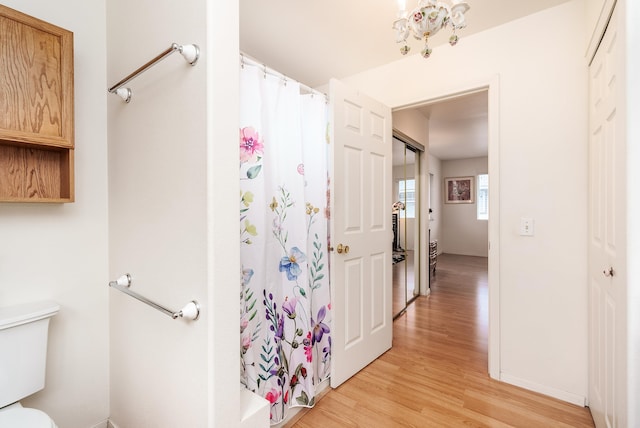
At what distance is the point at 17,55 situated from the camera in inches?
44.4

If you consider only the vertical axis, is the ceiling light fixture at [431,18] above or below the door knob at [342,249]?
above

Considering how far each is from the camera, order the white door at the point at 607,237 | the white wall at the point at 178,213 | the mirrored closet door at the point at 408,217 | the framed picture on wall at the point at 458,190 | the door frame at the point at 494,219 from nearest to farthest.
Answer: the white wall at the point at 178,213 → the white door at the point at 607,237 → the door frame at the point at 494,219 → the mirrored closet door at the point at 408,217 → the framed picture on wall at the point at 458,190

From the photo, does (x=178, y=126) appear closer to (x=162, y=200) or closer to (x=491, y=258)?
(x=162, y=200)

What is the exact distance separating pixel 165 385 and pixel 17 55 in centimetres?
147

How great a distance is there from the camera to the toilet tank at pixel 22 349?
1.08 metres

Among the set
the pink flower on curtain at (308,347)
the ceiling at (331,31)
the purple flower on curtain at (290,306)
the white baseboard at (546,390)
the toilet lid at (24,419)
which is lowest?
the white baseboard at (546,390)

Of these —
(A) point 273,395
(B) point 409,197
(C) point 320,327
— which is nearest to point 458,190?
(B) point 409,197

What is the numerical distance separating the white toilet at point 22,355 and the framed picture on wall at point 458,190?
742cm

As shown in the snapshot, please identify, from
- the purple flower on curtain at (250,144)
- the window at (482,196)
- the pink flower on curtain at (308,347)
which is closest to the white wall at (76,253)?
the purple flower on curtain at (250,144)

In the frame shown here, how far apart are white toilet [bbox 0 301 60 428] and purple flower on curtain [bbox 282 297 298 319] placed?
1014mm

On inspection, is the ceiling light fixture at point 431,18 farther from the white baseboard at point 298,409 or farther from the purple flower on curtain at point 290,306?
the white baseboard at point 298,409

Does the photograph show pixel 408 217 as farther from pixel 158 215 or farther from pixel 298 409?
pixel 158 215

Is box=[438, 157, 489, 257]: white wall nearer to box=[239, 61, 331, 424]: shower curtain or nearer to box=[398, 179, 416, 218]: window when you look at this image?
box=[398, 179, 416, 218]: window

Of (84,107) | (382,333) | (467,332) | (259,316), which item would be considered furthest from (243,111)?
(467,332)
